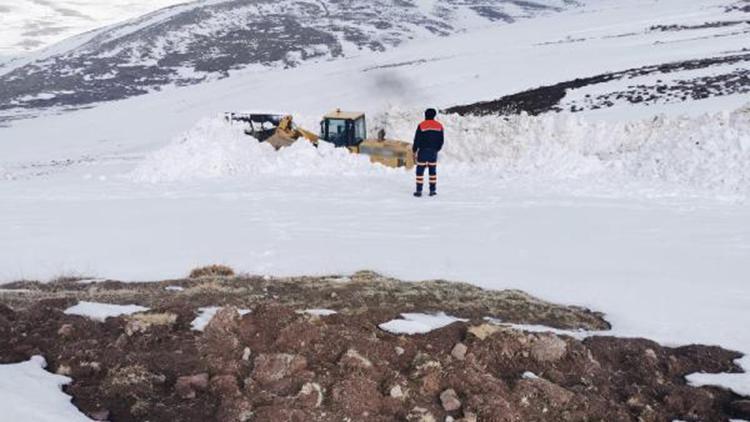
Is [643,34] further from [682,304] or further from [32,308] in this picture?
[32,308]

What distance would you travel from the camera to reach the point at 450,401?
510 centimetres

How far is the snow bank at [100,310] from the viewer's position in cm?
727

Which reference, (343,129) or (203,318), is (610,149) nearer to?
(343,129)

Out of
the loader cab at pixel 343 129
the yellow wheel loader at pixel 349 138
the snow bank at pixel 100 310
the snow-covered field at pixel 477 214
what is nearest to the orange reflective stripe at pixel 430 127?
the snow-covered field at pixel 477 214

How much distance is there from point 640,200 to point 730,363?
35.1ft

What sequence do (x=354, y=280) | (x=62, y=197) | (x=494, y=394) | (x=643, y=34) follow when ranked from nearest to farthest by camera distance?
(x=494, y=394), (x=354, y=280), (x=62, y=197), (x=643, y=34)

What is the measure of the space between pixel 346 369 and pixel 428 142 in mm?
11946

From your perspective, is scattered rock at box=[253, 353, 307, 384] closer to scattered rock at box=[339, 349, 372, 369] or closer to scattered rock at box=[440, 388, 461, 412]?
scattered rock at box=[339, 349, 372, 369]

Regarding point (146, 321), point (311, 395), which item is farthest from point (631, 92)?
point (311, 395)

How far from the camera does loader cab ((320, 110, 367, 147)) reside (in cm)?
2488

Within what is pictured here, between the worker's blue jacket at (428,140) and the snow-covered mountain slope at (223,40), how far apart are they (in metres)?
78.7

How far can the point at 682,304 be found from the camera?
29.1ft

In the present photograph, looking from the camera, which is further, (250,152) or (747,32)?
(747,32)

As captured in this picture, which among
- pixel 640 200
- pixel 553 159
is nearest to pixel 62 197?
pixel 553 159
